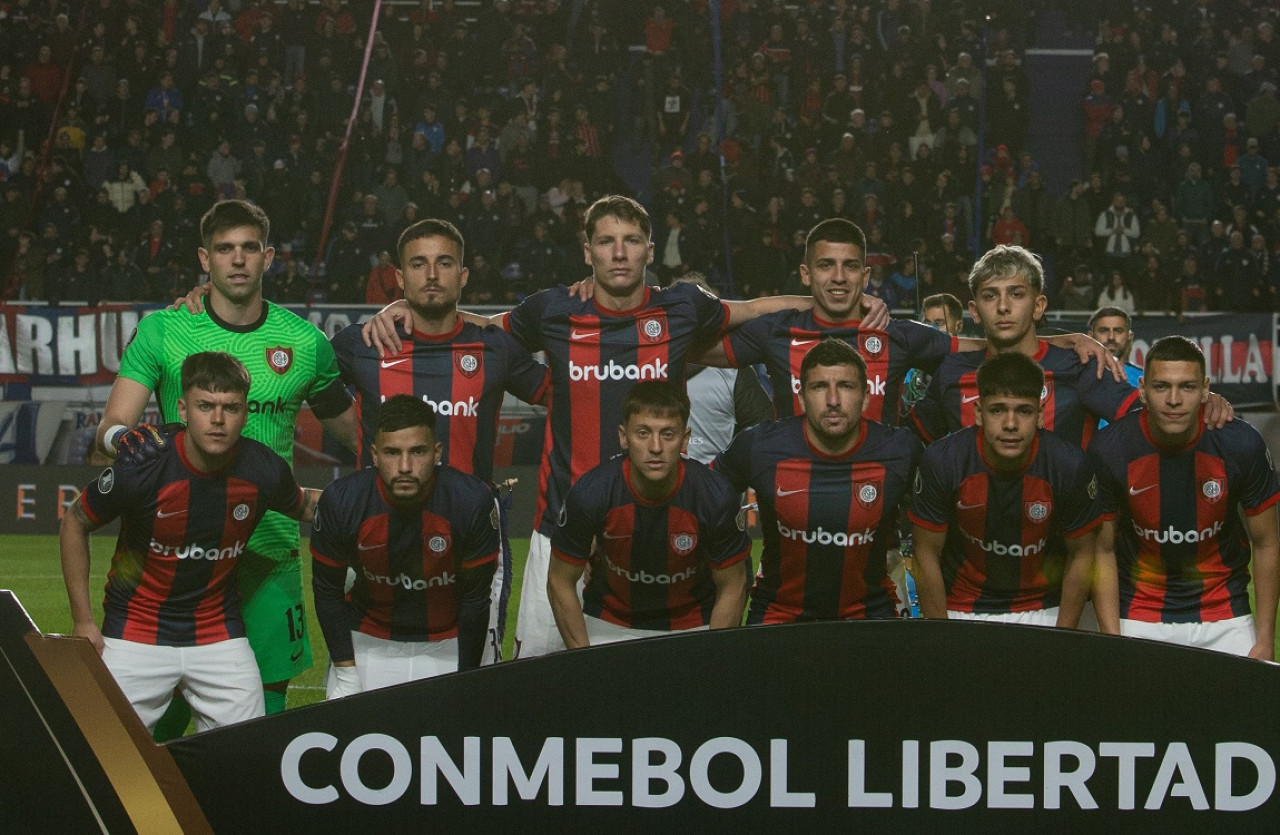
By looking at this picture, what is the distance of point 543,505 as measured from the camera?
5000mm

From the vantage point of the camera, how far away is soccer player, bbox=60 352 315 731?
4281mm

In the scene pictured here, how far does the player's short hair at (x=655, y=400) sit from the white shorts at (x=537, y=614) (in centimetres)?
80

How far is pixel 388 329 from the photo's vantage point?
4.78 meters

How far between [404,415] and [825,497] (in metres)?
1.27

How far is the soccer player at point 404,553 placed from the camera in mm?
4305

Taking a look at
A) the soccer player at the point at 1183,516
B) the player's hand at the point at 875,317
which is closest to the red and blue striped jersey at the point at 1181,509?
the soccer player at the point at 1183,516

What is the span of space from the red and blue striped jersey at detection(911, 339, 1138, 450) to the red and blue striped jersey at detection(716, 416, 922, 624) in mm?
418

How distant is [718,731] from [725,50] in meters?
17.4

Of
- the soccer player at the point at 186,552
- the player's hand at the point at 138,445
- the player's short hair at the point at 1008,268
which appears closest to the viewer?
the player's hand at the point at 138,445

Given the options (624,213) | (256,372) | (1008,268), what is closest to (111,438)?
(256,372)

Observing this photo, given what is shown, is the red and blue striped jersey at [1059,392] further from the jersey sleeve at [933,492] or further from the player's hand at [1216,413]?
the jersey sleeve at [933,492]

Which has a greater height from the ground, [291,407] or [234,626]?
[291,407]

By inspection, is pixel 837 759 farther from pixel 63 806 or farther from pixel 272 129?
pixel 272 129


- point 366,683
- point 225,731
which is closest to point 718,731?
point 225,731
